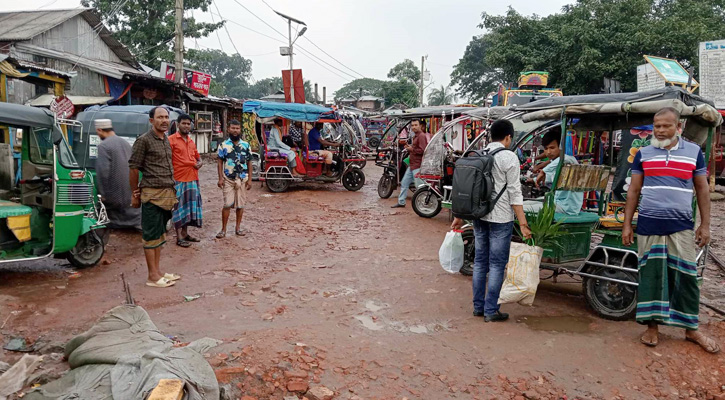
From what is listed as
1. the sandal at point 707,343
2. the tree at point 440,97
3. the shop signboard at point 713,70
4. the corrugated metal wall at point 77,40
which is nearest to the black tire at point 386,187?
the sandal at point 707,343

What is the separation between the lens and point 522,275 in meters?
4.43

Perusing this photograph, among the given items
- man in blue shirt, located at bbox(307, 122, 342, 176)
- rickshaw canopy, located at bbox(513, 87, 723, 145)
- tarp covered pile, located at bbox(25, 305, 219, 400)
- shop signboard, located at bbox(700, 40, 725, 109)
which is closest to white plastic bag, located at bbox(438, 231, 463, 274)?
rickshaw canopy, located at bbox(513, 87, 723, 145)

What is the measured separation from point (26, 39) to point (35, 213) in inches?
534

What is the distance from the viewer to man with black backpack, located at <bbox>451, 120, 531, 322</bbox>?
436 cm

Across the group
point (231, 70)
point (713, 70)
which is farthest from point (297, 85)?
point (231, 70)

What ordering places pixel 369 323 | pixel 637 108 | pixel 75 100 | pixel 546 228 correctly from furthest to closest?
pixel 75 100
pixel 546 228
pixel 369 323
pixel 637 108

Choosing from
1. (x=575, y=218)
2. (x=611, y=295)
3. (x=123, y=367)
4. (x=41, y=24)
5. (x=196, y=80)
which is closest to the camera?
(x=123, y=367)

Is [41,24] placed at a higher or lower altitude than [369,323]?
higher

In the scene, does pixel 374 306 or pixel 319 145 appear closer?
pixel 374 306

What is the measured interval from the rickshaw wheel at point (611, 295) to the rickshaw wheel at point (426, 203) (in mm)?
5169

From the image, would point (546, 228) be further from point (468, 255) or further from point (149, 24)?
point (149, 24)

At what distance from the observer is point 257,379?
3.36 metres

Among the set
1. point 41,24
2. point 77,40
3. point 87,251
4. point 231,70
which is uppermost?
point 231,70

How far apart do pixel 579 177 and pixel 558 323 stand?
4.78 ft
